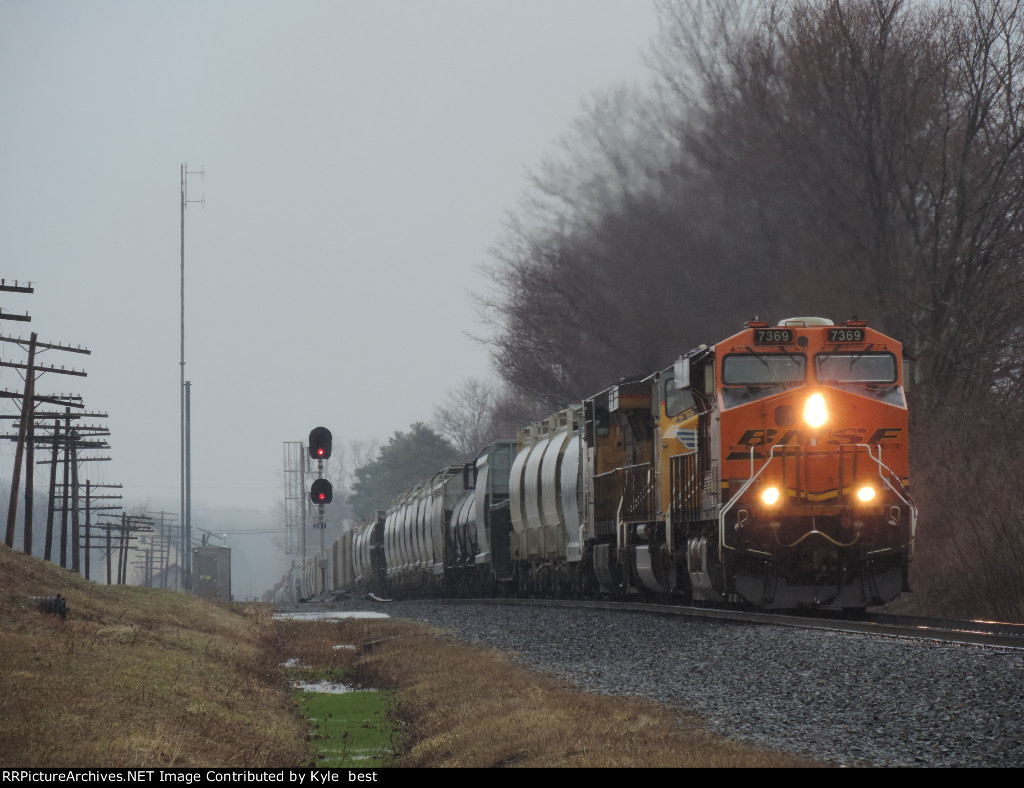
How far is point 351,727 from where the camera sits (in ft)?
33.0

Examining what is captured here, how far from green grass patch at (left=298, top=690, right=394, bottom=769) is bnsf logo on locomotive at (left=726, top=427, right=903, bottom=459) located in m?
5.21

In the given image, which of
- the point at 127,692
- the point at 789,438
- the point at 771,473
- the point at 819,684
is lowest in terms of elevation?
the point at 819,684

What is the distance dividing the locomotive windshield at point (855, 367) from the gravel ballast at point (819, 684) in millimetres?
3157

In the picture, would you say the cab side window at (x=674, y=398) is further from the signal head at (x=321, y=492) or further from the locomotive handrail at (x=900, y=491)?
the signal head at (x=321, y=492)

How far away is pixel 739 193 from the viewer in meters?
34.4

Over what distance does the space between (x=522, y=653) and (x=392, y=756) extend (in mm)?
5201

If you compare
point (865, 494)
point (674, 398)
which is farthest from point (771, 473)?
point (674, 398)

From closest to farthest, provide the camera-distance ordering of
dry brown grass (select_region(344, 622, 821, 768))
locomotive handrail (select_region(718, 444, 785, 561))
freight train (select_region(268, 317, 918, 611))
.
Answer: dry brown grass (select_region(344, 622, 821, 768))
locomotive handrail (select_region(718, 444, 785, 561))
freight train (select_region(268, 317, 918, 611))

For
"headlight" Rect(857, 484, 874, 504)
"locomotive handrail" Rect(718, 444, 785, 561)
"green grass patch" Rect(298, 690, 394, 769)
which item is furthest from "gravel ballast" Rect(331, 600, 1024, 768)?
"headlight" Rect(857, 484, 874, 504)

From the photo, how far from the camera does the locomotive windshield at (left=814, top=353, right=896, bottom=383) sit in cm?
1512

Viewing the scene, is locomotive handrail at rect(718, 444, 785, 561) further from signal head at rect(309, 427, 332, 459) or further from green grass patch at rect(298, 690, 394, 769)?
signal head at rect(309, 427, 332, 459)

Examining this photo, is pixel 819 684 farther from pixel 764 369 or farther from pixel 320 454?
pixel 320 454

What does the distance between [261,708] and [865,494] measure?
7.47 meters
